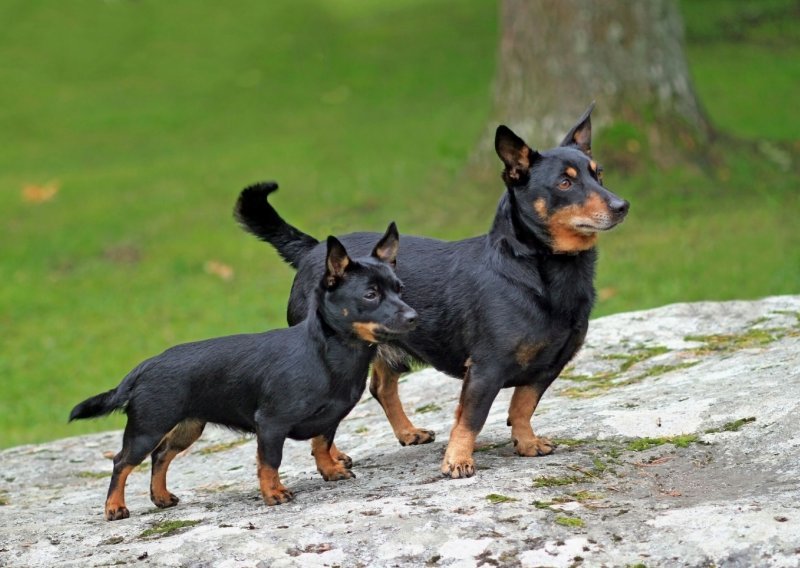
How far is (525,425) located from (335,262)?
1344mm

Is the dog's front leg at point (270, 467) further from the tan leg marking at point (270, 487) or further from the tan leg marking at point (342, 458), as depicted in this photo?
the tan leg marking at point (342, 458)

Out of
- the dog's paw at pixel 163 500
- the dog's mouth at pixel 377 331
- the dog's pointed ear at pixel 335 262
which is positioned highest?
the dog's pointed ear at pixel 335 262

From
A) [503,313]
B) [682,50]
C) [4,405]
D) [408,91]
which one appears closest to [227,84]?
[408,91]

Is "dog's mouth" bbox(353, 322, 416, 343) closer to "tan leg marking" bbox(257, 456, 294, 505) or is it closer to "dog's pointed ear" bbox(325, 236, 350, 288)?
"dog's pointed ear" bbox(325, 236, 350, 288)

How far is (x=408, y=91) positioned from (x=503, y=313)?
15.8 meters

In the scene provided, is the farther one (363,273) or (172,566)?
(363,273)

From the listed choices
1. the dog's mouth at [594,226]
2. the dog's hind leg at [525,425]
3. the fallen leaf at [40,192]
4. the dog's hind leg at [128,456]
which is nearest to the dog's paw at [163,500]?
the dog's hind leg at [128,456]

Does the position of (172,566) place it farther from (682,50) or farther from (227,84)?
(227,84)

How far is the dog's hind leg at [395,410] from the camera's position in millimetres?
7012

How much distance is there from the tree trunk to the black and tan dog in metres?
8.27

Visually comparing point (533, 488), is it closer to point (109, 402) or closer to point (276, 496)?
point (276, 496)

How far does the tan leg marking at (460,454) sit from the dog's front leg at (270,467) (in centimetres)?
77

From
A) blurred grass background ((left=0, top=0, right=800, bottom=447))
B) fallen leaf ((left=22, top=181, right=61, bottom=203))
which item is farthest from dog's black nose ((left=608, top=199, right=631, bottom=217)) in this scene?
fallen leaf ((left=22, top=181, right=61, bottom=203))

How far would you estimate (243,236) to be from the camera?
1636 centimetres
